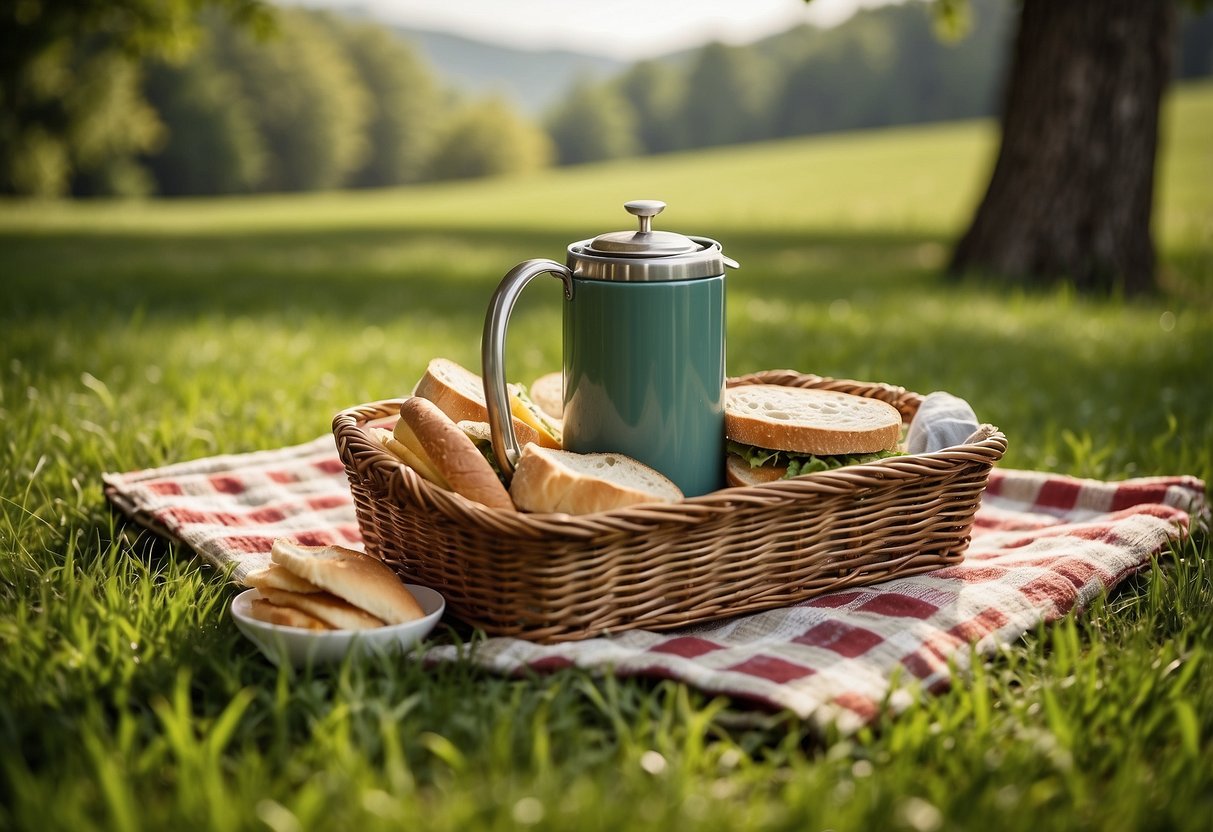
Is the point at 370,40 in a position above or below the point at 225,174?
above

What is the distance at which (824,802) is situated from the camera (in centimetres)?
144

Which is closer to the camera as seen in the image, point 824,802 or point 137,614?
point 824,802

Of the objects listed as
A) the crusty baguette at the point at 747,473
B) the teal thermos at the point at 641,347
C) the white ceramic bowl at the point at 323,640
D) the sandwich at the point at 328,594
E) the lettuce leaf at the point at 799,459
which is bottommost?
the white ceramic bowl at the point at 323,640

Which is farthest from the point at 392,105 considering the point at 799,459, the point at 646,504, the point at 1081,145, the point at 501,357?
the point at 646,504

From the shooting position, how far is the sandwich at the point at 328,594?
6.22ft

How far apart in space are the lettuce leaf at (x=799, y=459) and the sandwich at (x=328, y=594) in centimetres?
79

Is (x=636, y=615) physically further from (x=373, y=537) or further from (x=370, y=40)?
(x=370, y=40)

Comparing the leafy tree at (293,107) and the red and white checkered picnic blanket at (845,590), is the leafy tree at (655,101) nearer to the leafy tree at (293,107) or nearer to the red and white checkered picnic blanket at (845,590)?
the leafy tree at (293,107)

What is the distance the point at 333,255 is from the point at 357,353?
6093 millimetres

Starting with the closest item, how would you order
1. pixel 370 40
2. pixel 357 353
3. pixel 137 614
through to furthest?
1. pixel 137 614
2. pixel 357 353
3. pixel 370 40

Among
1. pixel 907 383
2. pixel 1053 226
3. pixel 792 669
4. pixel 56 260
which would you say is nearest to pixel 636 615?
pixel 792 669

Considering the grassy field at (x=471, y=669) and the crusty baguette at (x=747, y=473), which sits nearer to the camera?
the grassy field at (x=471, y=669)

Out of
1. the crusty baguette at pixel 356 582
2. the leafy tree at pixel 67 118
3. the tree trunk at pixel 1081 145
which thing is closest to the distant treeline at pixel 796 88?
the leafy tree at pixel 67 118

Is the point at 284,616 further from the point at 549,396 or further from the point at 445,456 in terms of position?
the point at 549,396
